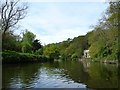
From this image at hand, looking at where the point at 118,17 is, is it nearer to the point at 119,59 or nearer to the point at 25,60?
the point at 119,59

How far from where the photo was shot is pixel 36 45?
4011 inches

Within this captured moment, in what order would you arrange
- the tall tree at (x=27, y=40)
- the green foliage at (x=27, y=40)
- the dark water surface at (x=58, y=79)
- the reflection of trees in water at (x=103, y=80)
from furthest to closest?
the tall tree at (x=27, y=40)
the green foliage at (x=27, y=40)
the reflection of trees in water at (x=103, y=80)
the dark water surface at (x=58, y=79)

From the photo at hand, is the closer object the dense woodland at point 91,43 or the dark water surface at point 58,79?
the dark water surface at point 58,79

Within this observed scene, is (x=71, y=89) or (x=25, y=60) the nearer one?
(x=71, y=89)

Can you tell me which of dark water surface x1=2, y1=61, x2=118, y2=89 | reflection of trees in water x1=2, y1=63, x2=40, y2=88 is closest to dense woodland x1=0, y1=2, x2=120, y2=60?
dark water surface x1=2, y1=61, x2=118, y2=89

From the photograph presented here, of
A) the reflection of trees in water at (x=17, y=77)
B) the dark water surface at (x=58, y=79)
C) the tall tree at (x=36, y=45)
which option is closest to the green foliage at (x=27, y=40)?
the tall tree at (x=36, y=45)

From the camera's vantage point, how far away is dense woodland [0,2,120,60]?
139 feet

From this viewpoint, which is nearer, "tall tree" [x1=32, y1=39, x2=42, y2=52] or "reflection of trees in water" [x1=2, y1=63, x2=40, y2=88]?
"reflection of trees in water" [x1=2, y1=63, x2=40, y2=88]

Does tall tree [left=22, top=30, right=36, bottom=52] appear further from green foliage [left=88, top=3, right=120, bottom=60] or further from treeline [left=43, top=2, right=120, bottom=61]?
green foliage [left=88, top=3, right=120, bottom=60]

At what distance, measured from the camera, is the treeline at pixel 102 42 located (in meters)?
41.4

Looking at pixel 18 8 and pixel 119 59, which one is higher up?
pixel 18 8

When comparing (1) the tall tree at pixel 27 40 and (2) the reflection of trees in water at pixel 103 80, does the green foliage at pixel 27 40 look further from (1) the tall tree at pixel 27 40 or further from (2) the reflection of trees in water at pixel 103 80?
(2) the reflection of trees in water at pixel 103 80

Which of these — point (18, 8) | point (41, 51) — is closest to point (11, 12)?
point (18, 8)

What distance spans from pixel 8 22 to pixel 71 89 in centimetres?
3479
